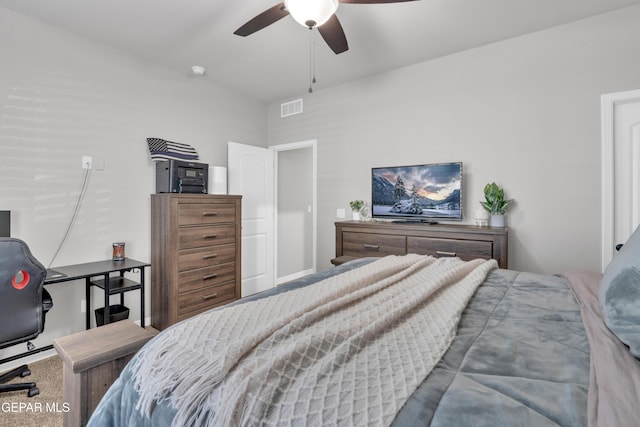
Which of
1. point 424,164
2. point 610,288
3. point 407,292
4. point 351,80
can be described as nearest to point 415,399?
point 407,292

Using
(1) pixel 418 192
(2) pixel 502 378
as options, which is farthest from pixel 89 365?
(1) pixel 418 192

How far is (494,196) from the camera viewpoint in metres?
2.89

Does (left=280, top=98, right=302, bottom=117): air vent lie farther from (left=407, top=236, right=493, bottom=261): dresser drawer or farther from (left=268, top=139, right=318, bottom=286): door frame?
(left=407, top=236, right=493, bottom=261): dresser drawer

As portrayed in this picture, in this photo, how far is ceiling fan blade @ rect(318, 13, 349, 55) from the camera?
2115 millimetres

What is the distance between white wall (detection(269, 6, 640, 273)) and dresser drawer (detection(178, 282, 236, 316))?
1.98 m

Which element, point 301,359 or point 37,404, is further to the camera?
point 37,404

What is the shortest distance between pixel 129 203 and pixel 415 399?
3.32m

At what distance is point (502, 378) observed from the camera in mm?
736

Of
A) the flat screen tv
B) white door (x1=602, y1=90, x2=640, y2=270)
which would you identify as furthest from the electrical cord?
white door (x1=602, y1=90, x2=640, y2=270)

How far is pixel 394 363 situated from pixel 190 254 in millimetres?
2840

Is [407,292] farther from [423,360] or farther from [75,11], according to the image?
[75,11]

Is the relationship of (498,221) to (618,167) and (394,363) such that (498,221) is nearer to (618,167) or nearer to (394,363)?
(618,167)

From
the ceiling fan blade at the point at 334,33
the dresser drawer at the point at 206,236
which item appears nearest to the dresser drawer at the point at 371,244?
the dresser drawer at the point at 206,236

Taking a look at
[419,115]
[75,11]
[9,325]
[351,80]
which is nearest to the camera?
[9,325]
